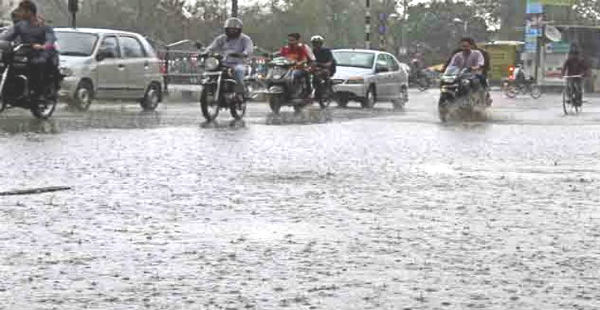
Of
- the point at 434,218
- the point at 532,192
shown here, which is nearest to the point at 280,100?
the point at 532,192

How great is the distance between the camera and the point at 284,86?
24.5 metres

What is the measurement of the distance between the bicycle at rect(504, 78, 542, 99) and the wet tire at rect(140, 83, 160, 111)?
27249mm

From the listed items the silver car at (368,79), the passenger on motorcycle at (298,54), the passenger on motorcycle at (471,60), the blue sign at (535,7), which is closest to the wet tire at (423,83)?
the blue sign at (535,7)

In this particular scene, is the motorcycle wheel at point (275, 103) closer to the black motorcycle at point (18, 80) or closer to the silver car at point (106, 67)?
the silver car at point (106, 67)

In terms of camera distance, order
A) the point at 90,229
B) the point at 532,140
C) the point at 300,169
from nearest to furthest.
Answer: the point at 90,229, the point at 300,169, the point at 532,140

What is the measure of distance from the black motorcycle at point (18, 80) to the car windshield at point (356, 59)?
533 inches

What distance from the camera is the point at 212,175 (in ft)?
33.6

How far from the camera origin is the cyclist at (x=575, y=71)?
94.5 ft

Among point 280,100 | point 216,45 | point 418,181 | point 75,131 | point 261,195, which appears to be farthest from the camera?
point 280,100

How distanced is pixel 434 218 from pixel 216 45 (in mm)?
12568

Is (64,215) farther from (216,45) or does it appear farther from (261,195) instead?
(216,45)

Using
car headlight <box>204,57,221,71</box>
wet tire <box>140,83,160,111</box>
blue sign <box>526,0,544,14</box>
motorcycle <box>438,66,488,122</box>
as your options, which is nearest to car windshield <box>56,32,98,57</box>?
wet tire <box>140,83,160,111</box>

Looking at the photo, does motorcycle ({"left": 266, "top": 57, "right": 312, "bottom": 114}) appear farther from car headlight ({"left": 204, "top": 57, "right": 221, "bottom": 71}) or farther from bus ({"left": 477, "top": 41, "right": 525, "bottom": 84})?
bus ({"left": 477, "top": 41, "right": 525, "bottom": 84})

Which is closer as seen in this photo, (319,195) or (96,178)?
(319,195)
